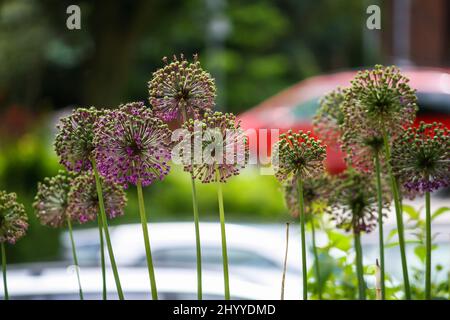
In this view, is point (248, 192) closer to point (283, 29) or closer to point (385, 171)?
point (385, 171)

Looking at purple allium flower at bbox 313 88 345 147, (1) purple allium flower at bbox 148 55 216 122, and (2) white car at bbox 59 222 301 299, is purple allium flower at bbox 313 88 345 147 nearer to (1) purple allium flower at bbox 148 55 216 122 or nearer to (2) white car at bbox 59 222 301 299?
(1) purple allium flower at bbox 148 55 216 122

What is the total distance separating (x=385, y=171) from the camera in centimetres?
153

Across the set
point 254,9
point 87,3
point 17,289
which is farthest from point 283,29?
point 17,289

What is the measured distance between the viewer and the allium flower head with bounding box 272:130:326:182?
1.28 metres

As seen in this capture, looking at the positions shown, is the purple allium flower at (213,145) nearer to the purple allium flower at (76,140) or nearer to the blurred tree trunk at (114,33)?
the purple allium flower at (76,140)

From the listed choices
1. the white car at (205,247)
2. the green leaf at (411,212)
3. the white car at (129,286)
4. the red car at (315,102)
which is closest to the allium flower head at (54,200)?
the white car at (129,286)

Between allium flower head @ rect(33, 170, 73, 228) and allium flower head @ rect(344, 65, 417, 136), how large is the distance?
1.67ft

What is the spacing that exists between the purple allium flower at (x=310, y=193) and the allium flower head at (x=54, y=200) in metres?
0.40

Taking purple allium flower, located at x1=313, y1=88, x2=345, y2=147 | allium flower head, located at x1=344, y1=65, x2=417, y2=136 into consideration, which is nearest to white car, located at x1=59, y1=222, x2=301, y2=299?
purple allium flower, located at x1=313, y1=88, x2=345, y2=147

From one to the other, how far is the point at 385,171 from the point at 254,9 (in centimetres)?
2389

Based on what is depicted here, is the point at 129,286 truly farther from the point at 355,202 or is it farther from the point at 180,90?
the point at 180,90

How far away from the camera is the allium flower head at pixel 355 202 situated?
61.2 inches

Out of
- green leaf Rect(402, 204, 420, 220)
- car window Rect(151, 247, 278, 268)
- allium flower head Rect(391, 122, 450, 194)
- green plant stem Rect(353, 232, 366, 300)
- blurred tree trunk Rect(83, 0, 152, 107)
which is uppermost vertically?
blurred tree trunk Rect(83, 0, 152, 107)
